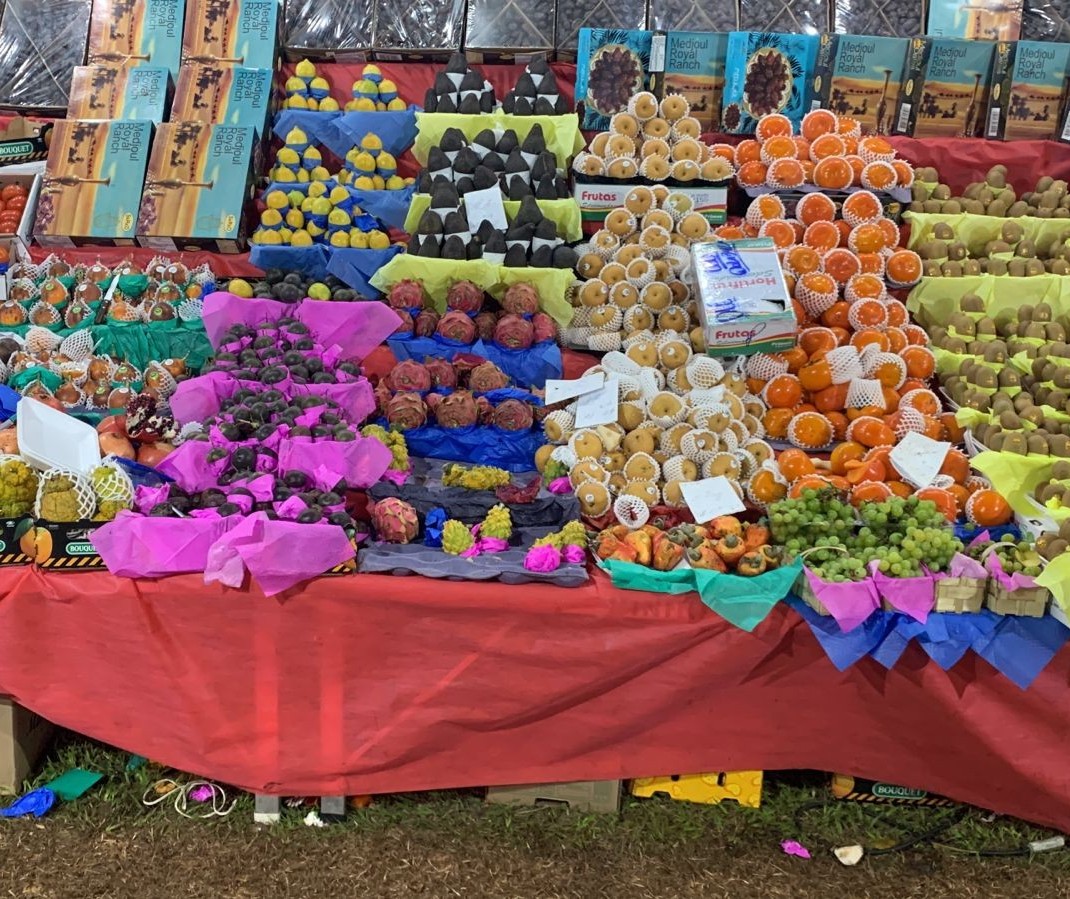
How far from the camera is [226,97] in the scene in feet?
13.1

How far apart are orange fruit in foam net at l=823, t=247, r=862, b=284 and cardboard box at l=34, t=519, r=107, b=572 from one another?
2.54 m

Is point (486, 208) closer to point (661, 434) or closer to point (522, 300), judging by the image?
point (522, 300)

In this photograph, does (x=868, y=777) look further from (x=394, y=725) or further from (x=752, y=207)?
(x=752, y=207)

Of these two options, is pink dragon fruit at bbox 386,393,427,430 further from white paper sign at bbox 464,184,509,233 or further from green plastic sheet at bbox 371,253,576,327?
white paper sign at bbox 464,184,509,233

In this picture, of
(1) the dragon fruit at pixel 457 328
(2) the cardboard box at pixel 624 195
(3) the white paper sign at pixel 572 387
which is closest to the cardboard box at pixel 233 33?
(2) the cardboard box at pixel 624 195

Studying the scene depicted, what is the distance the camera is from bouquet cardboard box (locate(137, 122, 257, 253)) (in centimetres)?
371

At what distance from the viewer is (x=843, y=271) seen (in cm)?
328

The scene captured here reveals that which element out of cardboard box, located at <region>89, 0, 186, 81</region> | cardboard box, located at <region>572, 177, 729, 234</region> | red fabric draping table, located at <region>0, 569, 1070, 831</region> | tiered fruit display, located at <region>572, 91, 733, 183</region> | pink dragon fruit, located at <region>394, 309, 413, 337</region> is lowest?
red fabric draping table, located at <region>0, 569, 1070, 831</region>

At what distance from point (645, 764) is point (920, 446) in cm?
124

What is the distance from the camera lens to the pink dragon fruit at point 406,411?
114 inches

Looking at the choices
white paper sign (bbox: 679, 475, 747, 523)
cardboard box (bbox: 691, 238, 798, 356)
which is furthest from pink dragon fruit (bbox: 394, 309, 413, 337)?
white paper sign (bbox: 679, 475, 747, 523)

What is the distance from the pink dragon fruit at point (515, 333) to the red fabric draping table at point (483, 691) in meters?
1.14

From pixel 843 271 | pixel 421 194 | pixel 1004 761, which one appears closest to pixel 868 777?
pixel 1004 761

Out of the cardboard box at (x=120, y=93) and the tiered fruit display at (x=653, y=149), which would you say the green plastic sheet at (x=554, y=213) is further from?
the cardboard box at (x=120, y=93)
